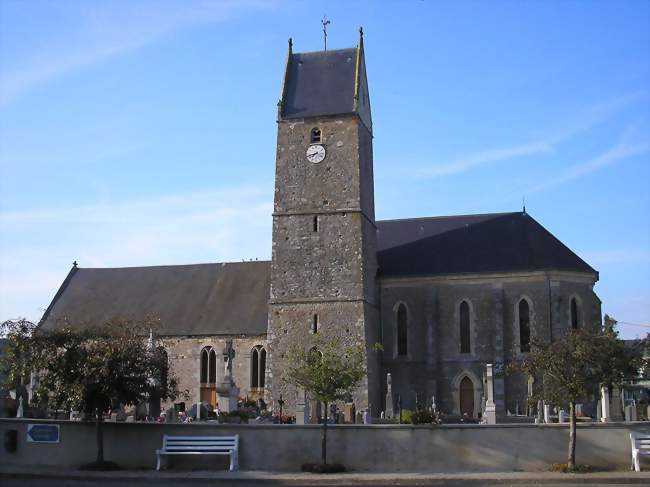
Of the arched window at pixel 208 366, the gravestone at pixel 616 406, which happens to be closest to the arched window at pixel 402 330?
the arched window at pixel 208 366

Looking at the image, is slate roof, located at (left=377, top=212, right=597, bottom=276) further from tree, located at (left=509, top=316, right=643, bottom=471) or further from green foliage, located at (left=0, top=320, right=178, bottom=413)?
green foliage, located at (left=0, top=320, right=178, bottom=413)

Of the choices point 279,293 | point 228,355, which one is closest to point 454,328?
point 279,293

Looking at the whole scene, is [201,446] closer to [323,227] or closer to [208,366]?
[323,227]

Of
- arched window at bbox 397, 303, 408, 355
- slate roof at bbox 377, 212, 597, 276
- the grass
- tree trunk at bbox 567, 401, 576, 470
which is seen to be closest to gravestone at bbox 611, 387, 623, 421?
slate roof at bbox 377, 212, 597, 276

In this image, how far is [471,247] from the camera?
43.8m

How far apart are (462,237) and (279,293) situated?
403 inches

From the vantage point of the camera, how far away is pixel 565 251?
139 ft

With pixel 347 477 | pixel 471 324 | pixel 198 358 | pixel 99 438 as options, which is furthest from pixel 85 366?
pixel 471 324

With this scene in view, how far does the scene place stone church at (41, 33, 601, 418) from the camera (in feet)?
133

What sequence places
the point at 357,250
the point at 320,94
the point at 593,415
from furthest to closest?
1. the point at 320,94
2. the point at 357,250
3. the point at 593,415

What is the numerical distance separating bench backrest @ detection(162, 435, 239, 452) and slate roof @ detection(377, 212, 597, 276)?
21950 mm

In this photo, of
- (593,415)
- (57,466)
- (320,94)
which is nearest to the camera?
(57,466)

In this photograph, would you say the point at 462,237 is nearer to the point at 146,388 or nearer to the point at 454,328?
the point at 454,328

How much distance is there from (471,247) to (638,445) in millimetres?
23166
